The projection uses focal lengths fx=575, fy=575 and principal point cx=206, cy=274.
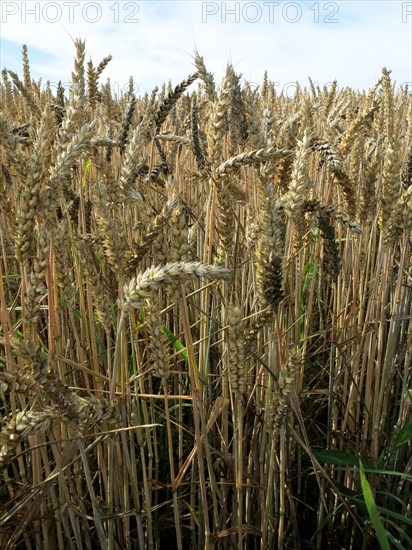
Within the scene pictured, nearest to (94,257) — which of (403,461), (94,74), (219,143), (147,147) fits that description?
(219,143)

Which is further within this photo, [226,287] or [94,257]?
[94,257]

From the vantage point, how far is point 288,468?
5.08 ft

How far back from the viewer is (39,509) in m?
1.42

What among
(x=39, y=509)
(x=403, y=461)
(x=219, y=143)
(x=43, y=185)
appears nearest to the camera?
(x=43, y=185)

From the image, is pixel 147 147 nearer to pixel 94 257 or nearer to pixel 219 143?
pixel 94 257

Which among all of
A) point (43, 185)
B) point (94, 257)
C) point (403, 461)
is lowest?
point (403, 461)

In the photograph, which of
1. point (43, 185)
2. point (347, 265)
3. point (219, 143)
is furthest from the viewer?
point (347, 265)

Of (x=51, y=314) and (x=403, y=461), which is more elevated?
(x=51, y=314)

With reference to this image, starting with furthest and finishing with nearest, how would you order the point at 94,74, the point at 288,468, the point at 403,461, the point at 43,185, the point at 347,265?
the point at 94,74 → the point at 347,265 → the point at 403,461 → the point at 288,468 → the point at 43,185

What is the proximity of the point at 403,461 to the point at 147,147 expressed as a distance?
2838 mm

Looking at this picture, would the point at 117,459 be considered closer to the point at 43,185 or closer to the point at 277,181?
the point at 43,185

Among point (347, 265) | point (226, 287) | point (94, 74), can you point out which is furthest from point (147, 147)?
point (226, 287)

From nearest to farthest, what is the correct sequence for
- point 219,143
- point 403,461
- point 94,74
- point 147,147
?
1. point 219,143
2. point 403,461
3. point 94,74
4. point 147,147

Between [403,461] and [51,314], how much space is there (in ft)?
3.90
